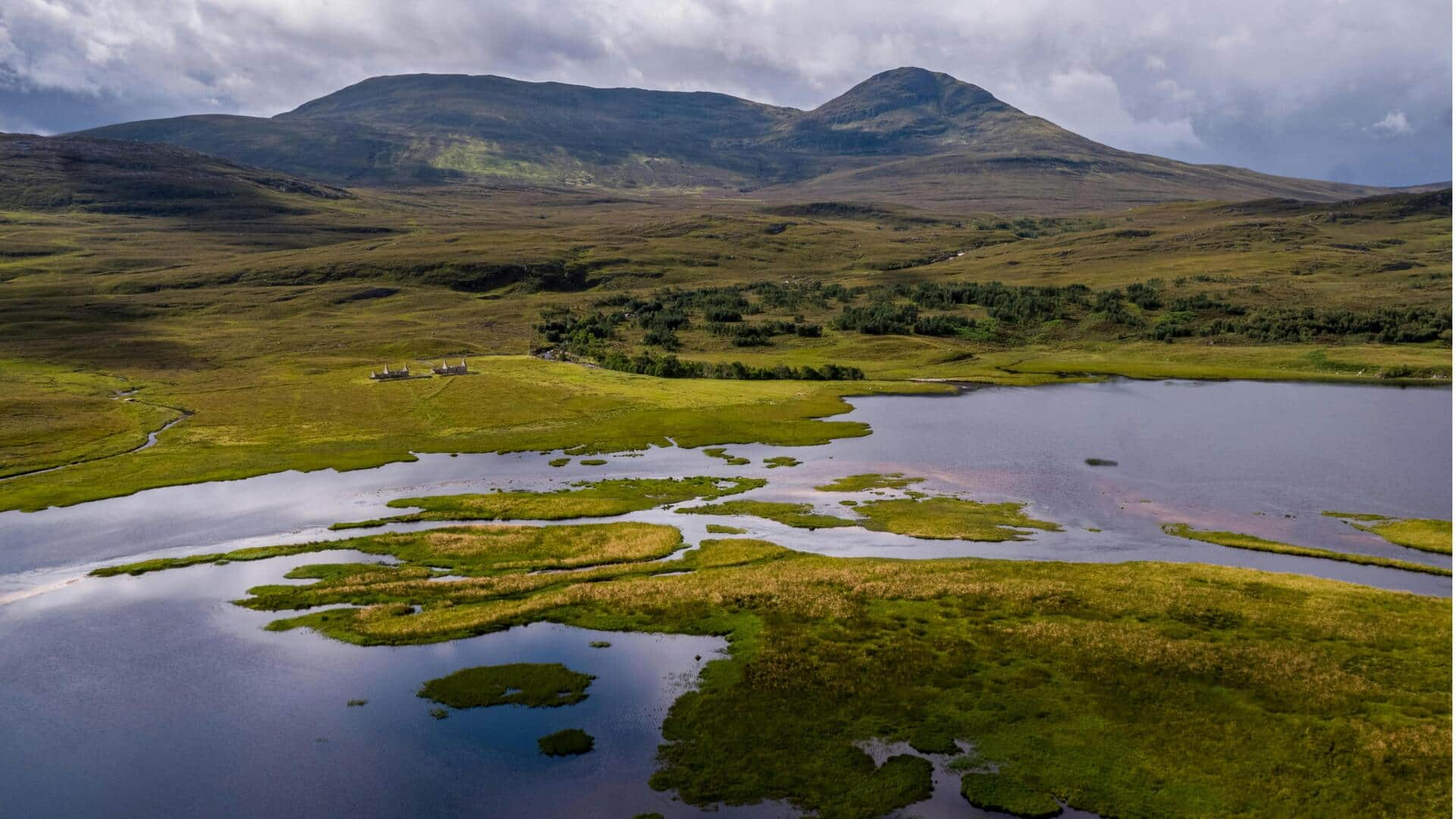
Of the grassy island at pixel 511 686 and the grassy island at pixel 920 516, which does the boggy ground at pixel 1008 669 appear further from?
the grassy island at pixel 920 516

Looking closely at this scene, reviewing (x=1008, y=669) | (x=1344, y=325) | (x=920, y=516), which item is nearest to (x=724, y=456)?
(x=920, y=516)

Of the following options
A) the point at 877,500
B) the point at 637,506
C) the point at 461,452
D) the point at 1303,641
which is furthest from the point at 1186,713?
the point at 461,452

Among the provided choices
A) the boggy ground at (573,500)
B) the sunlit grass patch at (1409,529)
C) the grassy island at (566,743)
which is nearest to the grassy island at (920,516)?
the boggy ground at (573,500)

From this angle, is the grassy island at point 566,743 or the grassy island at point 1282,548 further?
the grassy island at point 1282,548

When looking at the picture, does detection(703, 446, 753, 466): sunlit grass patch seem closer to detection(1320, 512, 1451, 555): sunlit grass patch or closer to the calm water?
the calm water

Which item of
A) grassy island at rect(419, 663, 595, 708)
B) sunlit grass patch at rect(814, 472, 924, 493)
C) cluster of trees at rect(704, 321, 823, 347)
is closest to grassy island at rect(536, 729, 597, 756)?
grassy island at rect(419, 663, 595, 708)

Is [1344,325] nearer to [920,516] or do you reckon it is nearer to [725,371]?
[725,371]
